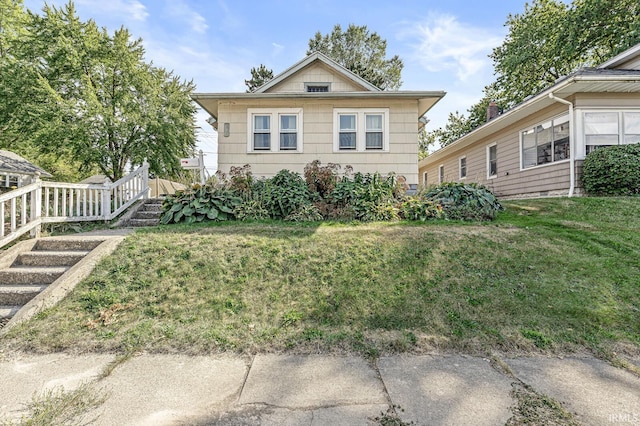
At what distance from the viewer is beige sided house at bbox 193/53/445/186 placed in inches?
376

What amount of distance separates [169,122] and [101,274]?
9720 mm

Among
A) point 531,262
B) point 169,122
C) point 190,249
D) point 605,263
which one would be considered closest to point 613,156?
point 605,263

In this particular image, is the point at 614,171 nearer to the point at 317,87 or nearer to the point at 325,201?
the point at 325,201

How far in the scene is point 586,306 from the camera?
3.60 m

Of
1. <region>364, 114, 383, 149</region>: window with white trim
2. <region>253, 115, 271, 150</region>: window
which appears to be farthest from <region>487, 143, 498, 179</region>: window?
<region>253, 115, 271, 150</region>: window

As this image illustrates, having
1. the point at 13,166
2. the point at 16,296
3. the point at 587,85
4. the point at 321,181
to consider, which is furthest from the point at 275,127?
the point at 13,166

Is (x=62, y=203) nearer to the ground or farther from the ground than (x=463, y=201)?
nearer to the ground

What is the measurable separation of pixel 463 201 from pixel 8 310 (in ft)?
26.6

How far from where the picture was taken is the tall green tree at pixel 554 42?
53.1ft

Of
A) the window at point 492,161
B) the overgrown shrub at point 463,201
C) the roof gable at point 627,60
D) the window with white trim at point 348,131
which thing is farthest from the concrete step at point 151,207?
the roof gable at point 627,60

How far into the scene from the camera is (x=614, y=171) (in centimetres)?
803

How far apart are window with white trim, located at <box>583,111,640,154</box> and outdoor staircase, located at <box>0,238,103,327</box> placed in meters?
12.5

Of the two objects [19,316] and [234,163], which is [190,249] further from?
[234,163]

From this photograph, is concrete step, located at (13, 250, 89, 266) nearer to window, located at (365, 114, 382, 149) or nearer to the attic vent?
window, located at (365, 114, 382, 149)
